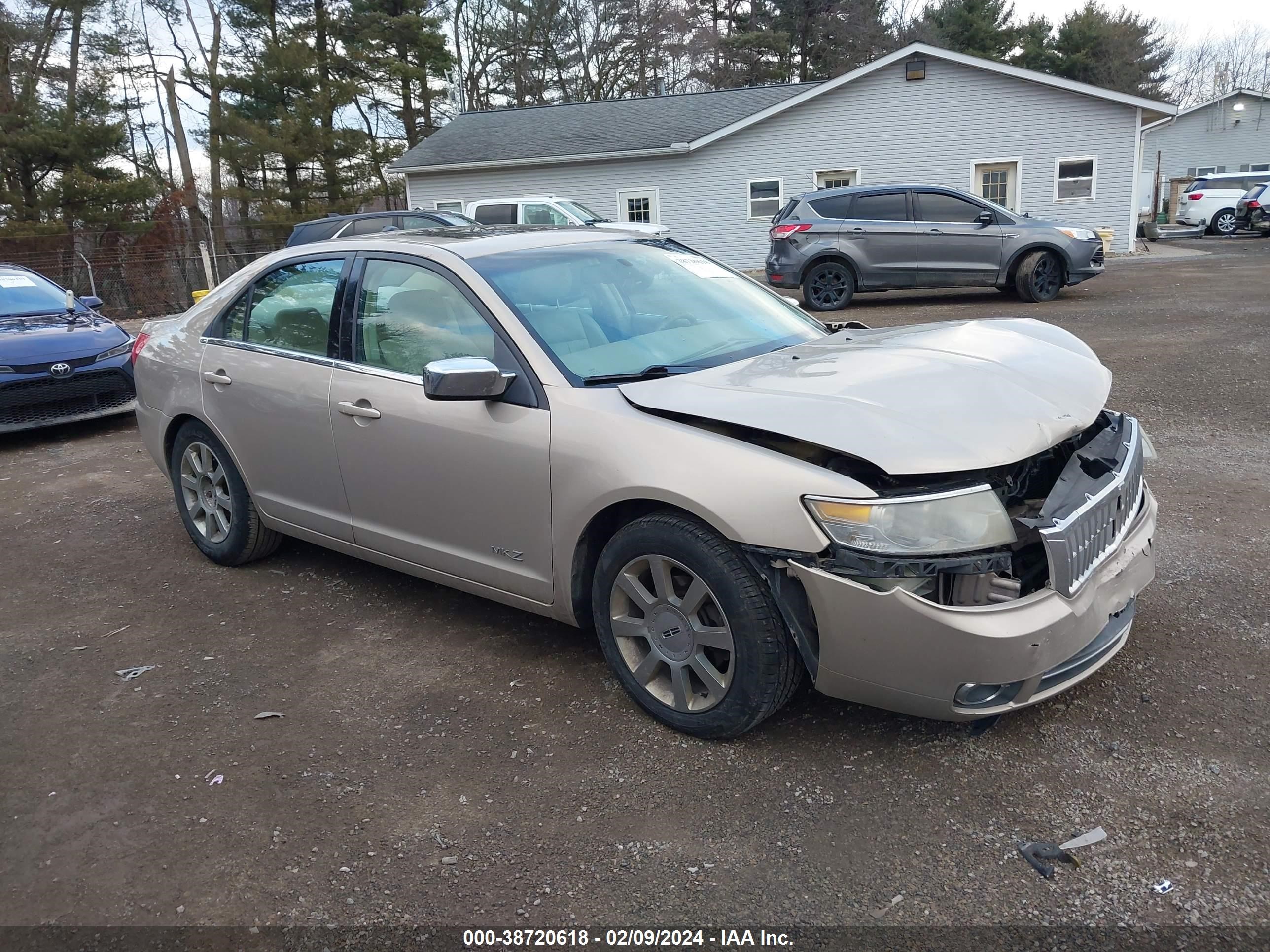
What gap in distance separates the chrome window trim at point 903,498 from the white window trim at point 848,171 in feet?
72.5

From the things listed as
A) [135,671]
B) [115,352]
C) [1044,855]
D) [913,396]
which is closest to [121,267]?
[115,352]

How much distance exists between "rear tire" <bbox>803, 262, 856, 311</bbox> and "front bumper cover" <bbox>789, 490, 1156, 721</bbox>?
465 inches

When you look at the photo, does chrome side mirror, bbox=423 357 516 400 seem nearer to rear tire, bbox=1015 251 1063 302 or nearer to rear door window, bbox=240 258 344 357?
rear door window, bbox=240 258 344 357

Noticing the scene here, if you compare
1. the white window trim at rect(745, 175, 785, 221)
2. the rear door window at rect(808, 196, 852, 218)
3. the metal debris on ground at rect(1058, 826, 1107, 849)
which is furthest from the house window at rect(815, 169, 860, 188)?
the metal debris on ground at rect(1058, 826, 1107, 849)

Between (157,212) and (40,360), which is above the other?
(157,212)

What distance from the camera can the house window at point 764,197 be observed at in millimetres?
24047

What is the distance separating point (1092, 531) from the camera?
2.87m

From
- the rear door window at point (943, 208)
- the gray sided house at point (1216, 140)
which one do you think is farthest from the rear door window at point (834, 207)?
the gray sided house at point (1216, 140)

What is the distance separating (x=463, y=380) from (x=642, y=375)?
0.63 metres

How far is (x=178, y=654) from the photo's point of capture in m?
4.09

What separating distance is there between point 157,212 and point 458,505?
28.0 m

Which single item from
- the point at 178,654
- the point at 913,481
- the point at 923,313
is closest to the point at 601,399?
the point at 913,481

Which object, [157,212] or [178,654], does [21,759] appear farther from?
[157,212]

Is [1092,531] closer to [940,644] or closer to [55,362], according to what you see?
[940,644]
